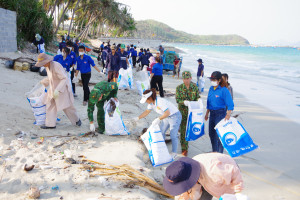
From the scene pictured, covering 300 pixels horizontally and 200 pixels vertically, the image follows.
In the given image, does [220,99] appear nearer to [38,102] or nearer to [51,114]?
A: [51,114]

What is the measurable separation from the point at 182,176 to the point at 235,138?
7.00 feet

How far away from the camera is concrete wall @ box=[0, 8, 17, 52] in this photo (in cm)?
902

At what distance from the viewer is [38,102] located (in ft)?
13.7

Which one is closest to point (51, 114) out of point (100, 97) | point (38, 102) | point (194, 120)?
point (38, 102)

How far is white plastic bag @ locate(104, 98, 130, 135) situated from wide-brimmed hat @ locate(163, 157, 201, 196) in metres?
2.53

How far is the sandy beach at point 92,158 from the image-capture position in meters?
2.71

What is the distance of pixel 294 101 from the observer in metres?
9.26

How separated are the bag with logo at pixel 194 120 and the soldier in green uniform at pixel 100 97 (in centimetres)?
147

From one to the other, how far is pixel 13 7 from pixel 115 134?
1060 centimetres

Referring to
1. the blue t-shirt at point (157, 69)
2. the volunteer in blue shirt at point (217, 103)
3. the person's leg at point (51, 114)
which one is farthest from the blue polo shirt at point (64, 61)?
the volunteer in blue shirt at point (217, 103)

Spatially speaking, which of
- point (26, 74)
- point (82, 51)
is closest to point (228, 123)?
point (82, 51)

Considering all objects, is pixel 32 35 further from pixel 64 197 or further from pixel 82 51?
pixel 64 197

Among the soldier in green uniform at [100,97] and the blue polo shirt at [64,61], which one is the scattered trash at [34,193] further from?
the blue polo shirt at [64,61]

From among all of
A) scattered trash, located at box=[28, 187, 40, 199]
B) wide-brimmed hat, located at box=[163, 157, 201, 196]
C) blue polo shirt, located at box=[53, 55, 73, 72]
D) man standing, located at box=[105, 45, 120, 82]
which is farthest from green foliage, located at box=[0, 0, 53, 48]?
wide-brimmed hat, located at box=[163, 157, 201, 196]
